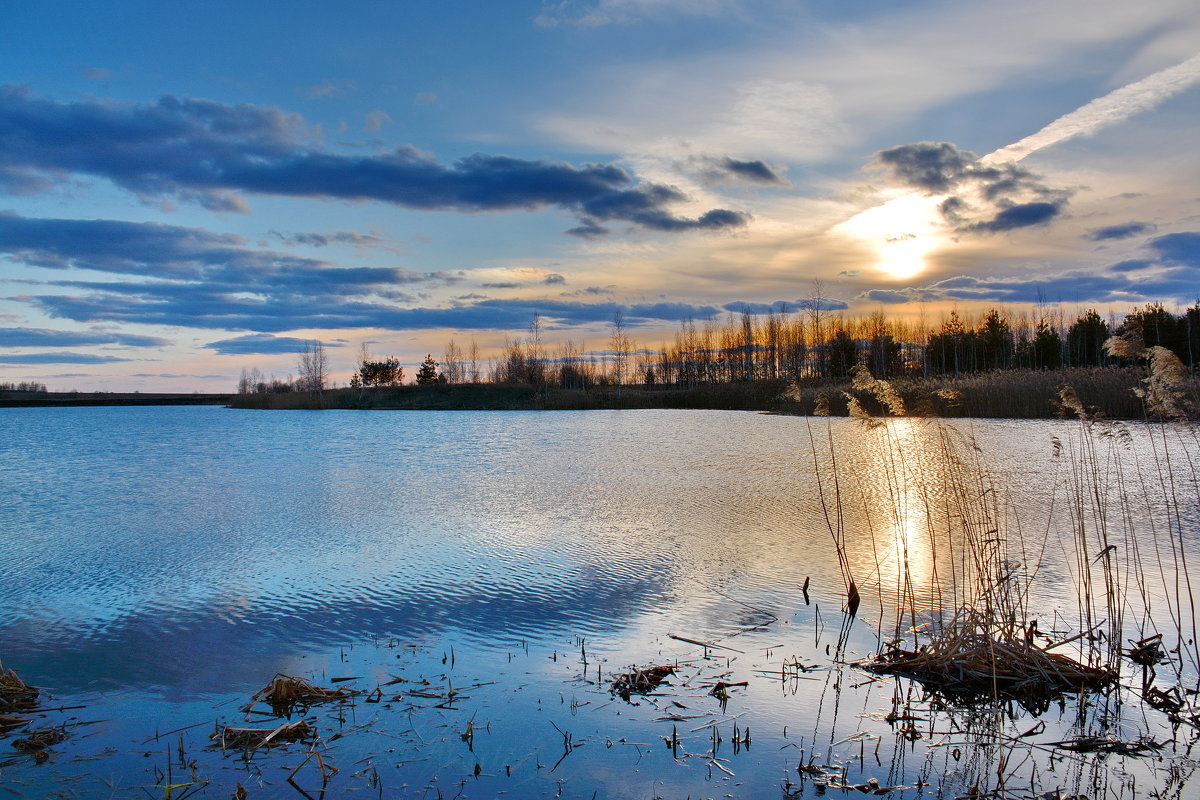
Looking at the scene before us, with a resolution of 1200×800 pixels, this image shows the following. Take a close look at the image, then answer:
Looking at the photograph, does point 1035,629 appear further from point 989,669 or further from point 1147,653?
point 989,669

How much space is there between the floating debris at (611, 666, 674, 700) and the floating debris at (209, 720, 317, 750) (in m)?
1.81

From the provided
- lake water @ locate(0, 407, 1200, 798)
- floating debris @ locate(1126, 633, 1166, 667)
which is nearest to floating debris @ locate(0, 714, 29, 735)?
lake water @ locate(0, 407, 1200, 798)

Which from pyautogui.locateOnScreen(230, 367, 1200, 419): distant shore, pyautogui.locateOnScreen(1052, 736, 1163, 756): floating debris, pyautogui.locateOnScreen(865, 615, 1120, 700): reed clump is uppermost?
pyautogui.locateOnScreen(230, 367, 1200, 419): distant shore

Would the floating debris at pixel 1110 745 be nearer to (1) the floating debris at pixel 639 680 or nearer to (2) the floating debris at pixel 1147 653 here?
(2) the floating debris at pixel 1147 653

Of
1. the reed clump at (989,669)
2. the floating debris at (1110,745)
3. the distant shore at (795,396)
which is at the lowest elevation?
the floating debris at (1110,745)

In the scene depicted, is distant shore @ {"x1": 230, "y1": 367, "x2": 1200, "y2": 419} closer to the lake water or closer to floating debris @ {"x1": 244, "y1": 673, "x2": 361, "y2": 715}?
the lake water

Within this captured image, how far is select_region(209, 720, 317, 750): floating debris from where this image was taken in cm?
380

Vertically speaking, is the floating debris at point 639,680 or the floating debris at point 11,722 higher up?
the floating debris at point 11,722

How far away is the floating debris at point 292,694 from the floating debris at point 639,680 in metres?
1.67

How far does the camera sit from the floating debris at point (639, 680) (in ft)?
14.6

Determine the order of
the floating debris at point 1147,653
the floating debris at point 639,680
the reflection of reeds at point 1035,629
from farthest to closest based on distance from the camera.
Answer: the floating debris at point 1147,653
the floating debris at point 639,680
the reflection of reeds at point 1035,629

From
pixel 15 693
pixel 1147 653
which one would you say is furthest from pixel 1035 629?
pixel 15 693

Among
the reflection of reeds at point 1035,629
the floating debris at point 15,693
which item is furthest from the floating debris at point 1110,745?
the floating debris at point 15,693

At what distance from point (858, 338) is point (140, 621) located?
82.6 meters
